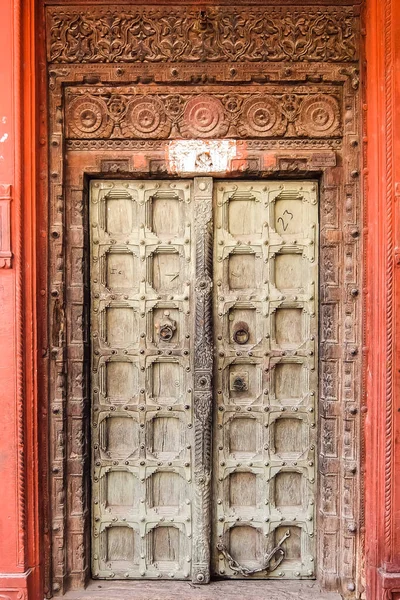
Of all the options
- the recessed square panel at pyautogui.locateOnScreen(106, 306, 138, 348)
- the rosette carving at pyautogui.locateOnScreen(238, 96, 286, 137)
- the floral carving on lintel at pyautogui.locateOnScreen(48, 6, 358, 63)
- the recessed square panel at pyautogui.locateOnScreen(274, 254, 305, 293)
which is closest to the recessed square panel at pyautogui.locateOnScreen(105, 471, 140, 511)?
the recessed square panel at pyautogui.locateOnScreen(106, 306, 138, 348)

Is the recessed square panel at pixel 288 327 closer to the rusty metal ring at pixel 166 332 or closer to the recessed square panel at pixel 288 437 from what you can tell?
the recessed square panel at pixel 288 437

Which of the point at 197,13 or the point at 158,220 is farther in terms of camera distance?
the point at 158,220

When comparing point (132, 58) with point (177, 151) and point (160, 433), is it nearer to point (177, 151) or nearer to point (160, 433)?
point (177, 151)

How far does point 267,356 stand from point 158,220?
111 cm

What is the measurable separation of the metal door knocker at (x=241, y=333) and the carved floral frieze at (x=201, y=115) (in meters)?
1.16

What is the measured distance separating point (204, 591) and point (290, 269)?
2087 mm

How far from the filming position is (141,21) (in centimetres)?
291

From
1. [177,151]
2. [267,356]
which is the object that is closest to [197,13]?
[177,151]

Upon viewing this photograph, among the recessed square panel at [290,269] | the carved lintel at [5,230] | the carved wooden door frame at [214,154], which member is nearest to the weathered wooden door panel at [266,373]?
the recessed square panel at [290,269]

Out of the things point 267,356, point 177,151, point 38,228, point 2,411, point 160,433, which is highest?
point 177,151

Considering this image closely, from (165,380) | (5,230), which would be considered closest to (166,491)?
(165,380)

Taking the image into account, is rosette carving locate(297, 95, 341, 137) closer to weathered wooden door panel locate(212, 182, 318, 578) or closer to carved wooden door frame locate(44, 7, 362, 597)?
carved wooden door frame locate(44, 7, 362, 597)

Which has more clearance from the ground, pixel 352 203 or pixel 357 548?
pixel 352 203

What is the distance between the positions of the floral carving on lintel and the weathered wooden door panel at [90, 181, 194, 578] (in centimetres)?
79
